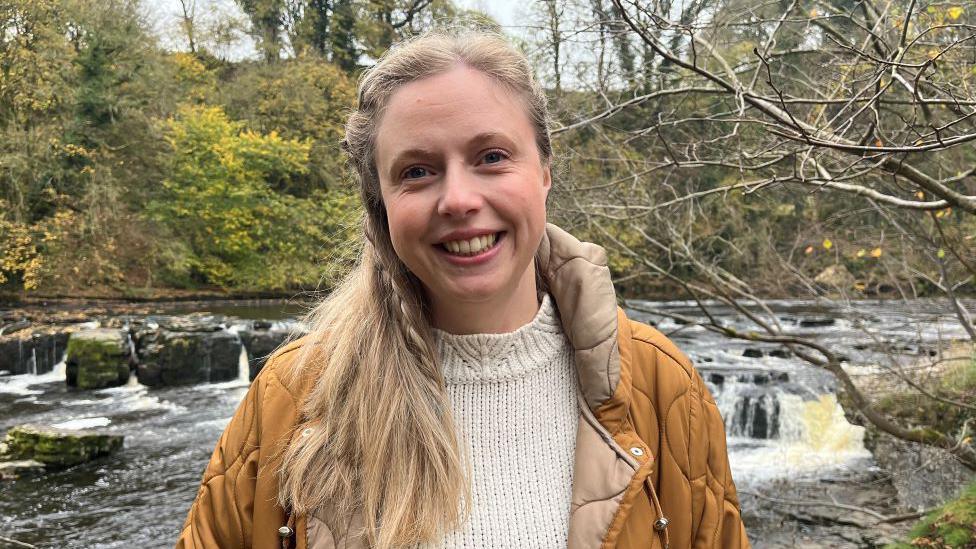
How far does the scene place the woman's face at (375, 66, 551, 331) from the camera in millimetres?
1327

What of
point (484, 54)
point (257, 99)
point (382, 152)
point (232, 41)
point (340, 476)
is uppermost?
point (232, 41)

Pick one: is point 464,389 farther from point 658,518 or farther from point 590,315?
point 658,518

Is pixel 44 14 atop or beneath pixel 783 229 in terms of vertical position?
atop

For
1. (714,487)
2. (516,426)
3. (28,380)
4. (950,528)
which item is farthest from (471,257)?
(28,380)

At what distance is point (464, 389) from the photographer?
153 centimetres

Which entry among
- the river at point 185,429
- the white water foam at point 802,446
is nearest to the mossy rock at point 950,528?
the river at point 185,429

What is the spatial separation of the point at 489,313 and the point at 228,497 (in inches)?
25.1

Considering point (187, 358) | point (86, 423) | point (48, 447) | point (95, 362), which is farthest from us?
point (187, 358)

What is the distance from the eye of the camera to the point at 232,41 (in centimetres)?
2597

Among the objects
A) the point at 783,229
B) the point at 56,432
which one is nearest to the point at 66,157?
the point at 56,432

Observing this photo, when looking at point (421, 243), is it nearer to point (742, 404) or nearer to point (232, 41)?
point (742, 404)

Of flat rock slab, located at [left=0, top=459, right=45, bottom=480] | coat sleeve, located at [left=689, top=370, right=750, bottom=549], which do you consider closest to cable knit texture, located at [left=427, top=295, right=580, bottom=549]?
coat sleeve, located at [left=689, top=370, right=750, bottom=549]

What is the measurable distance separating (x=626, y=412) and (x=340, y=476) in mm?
594

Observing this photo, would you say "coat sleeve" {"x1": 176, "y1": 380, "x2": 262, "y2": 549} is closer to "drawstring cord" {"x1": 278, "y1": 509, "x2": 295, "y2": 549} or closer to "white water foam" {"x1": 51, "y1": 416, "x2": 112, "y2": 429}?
"drawstring cord" {"x1": 278, "y1": 509, "x2": 295, "y2": 549}
